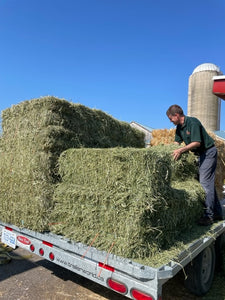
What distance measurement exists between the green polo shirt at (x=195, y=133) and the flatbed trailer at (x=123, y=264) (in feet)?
4.00

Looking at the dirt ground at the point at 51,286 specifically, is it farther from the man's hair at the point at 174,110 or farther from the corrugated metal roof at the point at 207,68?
the corrugated metal roof at the point at 207,68

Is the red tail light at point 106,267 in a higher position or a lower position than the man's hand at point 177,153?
lower

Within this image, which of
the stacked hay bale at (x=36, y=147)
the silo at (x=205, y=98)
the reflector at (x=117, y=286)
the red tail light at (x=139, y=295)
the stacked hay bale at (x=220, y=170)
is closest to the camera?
the red tail light at (x=139, y=295)

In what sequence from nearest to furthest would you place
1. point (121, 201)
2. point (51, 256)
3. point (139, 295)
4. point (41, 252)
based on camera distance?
1. point (139, 295)
2. point (121, 201)
3. point (51, 256)
4. point (41, 252)

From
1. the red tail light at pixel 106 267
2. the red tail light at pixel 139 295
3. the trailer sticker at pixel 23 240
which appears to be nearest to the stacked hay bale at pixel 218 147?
the trailer sticker at pixel 23 240

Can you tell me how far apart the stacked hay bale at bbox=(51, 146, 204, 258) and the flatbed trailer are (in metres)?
0.14

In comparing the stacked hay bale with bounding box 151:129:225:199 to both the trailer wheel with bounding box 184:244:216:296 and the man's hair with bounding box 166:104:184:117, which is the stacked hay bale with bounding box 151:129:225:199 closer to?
the man's hair with bounding box 166:104:184:117

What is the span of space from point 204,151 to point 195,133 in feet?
1.36

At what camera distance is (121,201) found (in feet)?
7.80

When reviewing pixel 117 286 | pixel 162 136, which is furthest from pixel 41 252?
pixel 162 136

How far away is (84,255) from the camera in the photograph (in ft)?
7.93

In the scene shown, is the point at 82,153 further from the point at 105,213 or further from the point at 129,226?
the point at 129,226

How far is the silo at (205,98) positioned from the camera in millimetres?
13273

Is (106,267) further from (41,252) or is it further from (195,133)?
(195,133)
